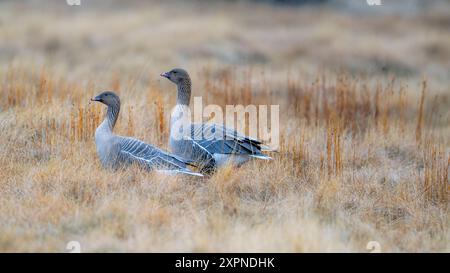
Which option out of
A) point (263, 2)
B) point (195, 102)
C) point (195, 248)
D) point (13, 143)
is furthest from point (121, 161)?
point (263, 2)

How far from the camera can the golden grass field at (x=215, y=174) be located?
18.2ft

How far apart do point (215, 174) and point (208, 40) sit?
926 centimetres

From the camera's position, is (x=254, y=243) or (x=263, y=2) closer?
(x=254, y=243)

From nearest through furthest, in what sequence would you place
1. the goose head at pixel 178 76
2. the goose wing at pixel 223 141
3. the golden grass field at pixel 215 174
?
the golden grass field at pixel 215 174, the goose wing at pixel 223 141, the goose head at pixel 178 76

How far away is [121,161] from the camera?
6.89m

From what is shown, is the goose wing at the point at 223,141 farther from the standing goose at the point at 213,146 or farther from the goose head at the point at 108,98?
the goose head at the point at 108,98

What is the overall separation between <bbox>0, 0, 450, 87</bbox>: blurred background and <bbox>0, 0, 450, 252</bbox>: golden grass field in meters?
0.09

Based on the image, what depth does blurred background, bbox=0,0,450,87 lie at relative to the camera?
45.6 ft

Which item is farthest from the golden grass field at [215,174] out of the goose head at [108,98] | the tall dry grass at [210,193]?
the goose head at [108,98]

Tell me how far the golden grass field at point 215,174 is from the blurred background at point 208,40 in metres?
0.09

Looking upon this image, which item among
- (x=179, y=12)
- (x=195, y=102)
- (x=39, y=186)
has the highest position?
(x=179, y=12)

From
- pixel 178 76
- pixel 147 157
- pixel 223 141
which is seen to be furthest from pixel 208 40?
pixel 147 157

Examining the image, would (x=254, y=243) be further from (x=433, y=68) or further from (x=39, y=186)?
(x=433, y=68)
